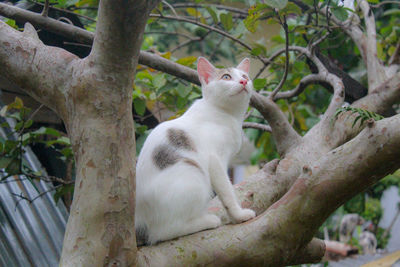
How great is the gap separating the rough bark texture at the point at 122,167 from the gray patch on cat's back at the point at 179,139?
0.40 meters

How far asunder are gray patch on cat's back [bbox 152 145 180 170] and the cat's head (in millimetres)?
509

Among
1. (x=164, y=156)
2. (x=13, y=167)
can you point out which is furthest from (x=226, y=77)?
(x=13, y=167)

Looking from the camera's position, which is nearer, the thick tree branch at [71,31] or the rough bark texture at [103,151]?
the rough bark texture at [103,151]

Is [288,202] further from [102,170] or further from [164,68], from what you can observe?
[164,68]

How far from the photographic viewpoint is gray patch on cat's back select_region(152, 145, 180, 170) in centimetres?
172

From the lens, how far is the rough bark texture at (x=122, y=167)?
1241mm

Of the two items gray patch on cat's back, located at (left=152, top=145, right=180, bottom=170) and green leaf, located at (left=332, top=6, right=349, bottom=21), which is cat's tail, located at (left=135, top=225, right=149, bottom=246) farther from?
green leaf, located at (left=332, top=6, right=349, bottom=21)

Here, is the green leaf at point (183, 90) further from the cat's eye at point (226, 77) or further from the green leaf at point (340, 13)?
the green leaf at point (340, 13)

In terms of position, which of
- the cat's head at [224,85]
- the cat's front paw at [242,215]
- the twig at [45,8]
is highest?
the twig at [45,8]

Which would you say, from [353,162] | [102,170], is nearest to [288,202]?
[353,162]

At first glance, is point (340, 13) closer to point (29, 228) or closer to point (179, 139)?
point (179, 139)

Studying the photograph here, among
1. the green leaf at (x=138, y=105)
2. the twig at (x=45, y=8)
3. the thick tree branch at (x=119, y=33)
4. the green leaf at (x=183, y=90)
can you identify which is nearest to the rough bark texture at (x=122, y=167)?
the thick tree branch at (x=119, y=33)

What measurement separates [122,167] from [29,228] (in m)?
1.51

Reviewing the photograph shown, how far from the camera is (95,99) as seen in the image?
50.8 inches
